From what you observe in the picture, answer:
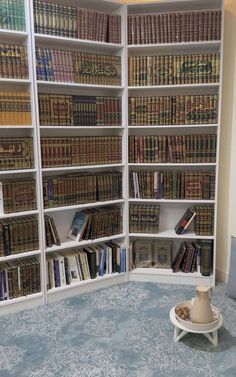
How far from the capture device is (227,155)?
113 inches

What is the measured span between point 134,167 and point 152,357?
5.15ft

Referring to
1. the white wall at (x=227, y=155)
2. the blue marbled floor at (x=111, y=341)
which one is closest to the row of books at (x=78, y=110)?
the white wall at (x=227, y=155)

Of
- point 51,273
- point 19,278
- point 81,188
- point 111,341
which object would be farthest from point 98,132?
point 111,341

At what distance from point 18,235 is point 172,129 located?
1.58 m

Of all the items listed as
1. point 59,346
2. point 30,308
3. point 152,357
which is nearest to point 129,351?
point 152,357

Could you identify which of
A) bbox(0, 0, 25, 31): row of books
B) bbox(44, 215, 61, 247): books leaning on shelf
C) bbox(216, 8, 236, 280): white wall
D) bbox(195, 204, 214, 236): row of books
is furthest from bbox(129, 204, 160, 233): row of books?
bbox(0, 0, 25, 31): row of books

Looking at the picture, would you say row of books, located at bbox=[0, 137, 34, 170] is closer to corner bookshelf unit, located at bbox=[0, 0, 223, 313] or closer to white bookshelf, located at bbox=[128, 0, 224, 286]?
corner bookshelf unit, located at bbox=[0, 0, 223, 313]

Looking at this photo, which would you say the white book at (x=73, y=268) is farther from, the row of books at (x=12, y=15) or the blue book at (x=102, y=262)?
the row of books at (x=12, y=15)

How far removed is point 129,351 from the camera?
2.11 m

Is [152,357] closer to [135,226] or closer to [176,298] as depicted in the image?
[176,298]

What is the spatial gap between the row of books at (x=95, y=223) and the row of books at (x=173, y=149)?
51 cm

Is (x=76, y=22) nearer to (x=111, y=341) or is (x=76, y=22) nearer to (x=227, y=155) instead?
(x=227, y=155)

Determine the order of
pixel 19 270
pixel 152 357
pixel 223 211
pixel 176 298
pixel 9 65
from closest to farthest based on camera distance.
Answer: pixel 152 357 < pixel 9 65 < pixel 19 270 < pixel 176 298 < pixel 223 211

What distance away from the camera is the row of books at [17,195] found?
247cm
